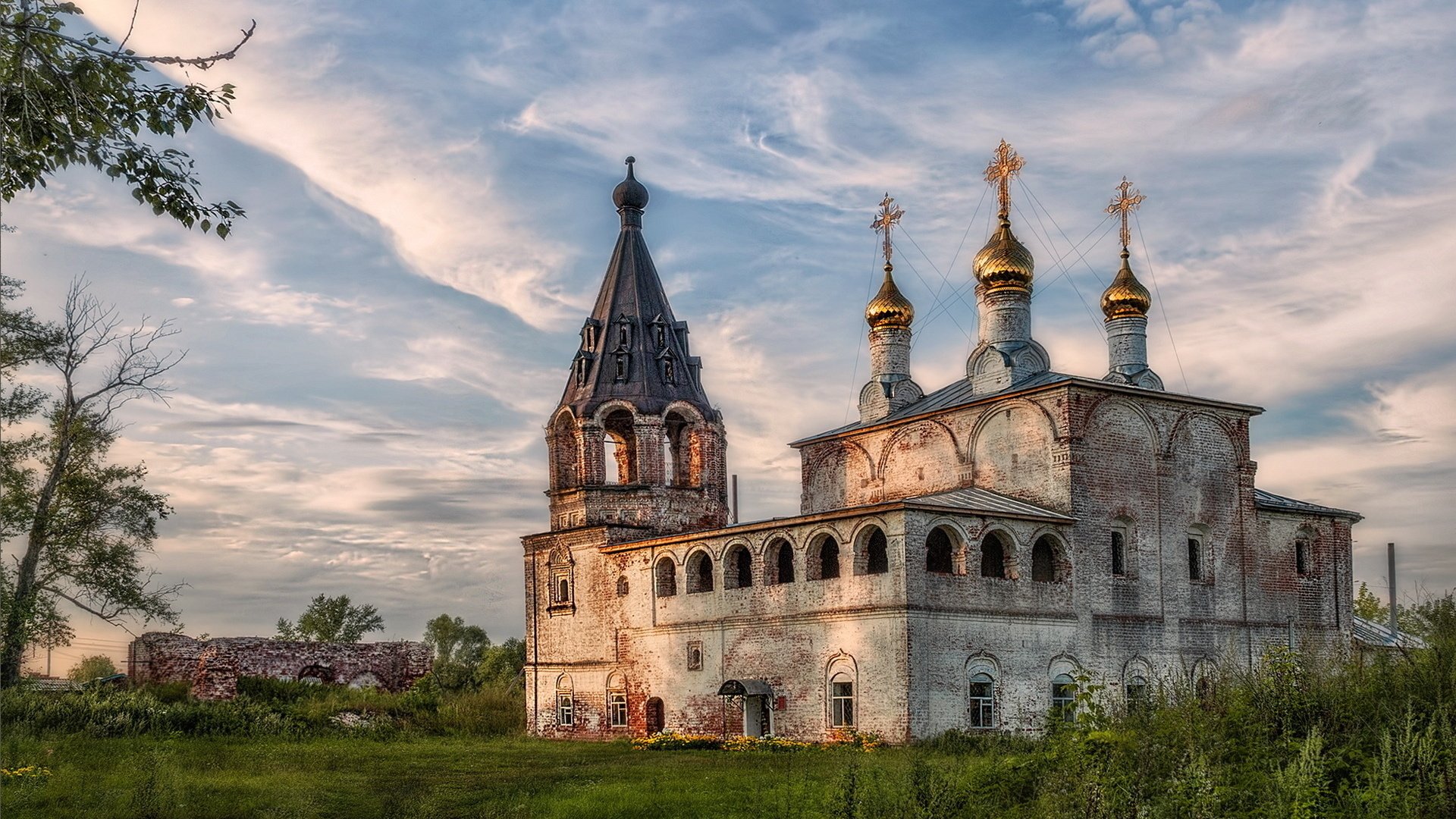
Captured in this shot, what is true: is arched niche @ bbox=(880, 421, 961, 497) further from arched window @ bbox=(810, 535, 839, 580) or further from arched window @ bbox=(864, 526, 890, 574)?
arched window @ bbox=(810, 535, 839, 580)

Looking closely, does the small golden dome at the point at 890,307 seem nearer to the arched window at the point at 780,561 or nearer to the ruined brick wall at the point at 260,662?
the arched window at the point at 780,561

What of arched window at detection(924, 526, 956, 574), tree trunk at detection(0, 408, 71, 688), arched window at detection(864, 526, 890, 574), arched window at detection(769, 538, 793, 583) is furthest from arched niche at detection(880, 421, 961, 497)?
tree trunk at detection(0, 408, 71, 688)

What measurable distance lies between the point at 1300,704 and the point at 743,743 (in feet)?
41.6

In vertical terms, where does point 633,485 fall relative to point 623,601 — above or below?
above

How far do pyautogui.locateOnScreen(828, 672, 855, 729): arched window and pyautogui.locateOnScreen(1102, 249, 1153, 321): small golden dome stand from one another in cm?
1157

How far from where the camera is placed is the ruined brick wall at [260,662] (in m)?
26.0

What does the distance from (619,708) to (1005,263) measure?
12187 millimetres

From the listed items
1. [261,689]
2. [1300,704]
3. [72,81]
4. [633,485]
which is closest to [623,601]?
[633,485]

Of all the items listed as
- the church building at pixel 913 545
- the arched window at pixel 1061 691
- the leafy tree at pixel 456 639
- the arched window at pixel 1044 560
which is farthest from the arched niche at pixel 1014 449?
the leafy tree at pixel 456 639

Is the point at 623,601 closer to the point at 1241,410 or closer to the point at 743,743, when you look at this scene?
the point at 743,743

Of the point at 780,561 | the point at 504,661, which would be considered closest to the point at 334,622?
the point at 504,661

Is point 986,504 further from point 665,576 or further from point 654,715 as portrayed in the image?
point 654,715

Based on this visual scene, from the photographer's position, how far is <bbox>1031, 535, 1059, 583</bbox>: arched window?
80.4 feet

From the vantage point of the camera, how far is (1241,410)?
27.4 m
